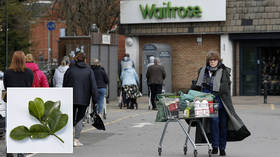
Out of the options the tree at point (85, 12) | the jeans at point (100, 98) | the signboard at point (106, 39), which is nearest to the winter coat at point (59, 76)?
the jeans at point (100, 98)

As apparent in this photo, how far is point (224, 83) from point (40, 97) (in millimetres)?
3174

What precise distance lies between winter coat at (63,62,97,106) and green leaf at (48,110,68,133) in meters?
3.06

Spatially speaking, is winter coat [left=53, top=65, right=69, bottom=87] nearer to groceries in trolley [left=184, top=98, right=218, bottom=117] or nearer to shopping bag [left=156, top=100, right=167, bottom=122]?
shopping bag [left=156, top=100, right=167, bottom=122]

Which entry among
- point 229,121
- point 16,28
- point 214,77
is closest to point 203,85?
point 214,77

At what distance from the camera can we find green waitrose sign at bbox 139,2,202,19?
103 ft

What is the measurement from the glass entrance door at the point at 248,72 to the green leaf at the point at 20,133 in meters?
23.4

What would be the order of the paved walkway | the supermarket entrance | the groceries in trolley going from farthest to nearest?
1. the supermarket entrance
2. the paved walkway
3. the groceries in trolley

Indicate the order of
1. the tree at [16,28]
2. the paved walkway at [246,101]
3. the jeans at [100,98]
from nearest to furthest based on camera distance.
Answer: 1. the jeans at [100,98]
2. the paved walkway at [246,101]
3. the tree at [16,28]

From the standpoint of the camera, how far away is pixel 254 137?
45.4 feet

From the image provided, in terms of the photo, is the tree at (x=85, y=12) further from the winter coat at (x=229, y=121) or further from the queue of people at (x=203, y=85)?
the winter coat at (x=229, y=121)

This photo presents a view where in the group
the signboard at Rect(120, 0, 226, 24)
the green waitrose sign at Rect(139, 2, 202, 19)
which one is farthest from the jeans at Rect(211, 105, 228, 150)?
the green waitrose sign at Rect(139, 2, 202, 19)

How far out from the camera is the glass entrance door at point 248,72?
31.4m

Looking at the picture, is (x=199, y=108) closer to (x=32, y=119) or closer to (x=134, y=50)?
(x=32, y=119)

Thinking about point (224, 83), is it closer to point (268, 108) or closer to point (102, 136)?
point (102, 136)
